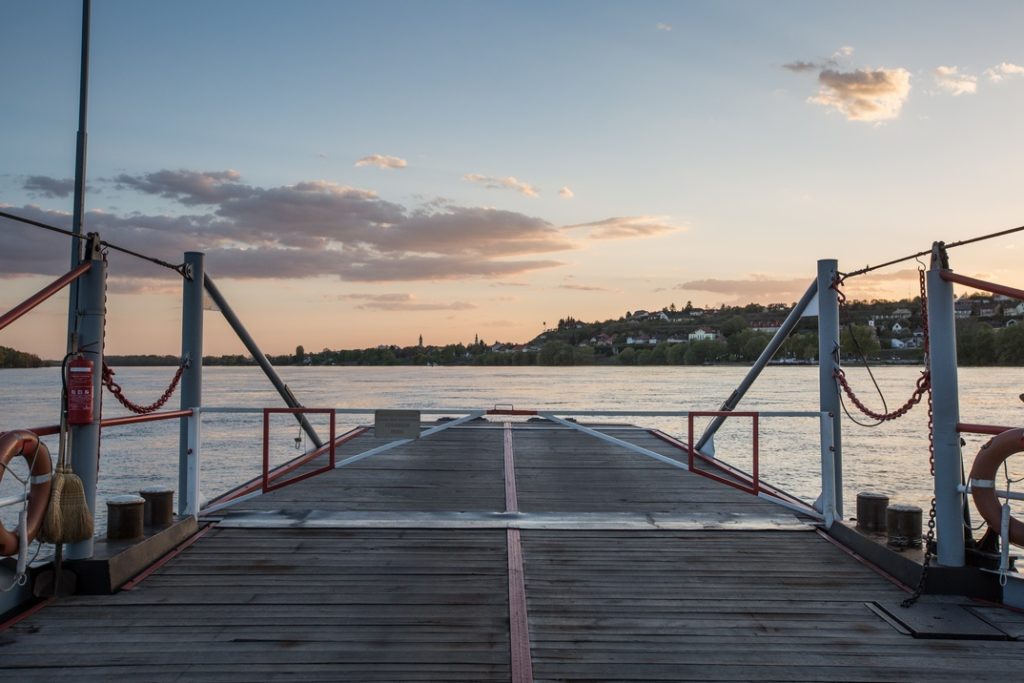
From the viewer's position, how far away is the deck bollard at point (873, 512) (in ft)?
20.1

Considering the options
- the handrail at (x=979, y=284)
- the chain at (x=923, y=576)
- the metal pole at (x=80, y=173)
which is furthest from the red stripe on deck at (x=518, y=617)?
the handrail at (x=979, y=284)

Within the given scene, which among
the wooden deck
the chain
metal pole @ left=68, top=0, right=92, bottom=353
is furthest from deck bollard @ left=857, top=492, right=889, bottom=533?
metal pole @ left=68, top=0, right=92, bottom=353

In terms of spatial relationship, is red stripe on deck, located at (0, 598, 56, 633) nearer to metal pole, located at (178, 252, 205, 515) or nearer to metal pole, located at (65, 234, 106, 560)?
metal pole, located at (65, 234, 106, 560)

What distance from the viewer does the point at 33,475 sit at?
15.3ft

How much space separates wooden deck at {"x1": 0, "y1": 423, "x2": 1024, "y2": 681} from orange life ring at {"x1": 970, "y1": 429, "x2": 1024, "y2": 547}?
58 cm

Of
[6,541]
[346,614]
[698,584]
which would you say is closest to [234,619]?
[346,614]

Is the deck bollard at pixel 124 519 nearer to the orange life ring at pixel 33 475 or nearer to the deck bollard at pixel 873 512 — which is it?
the orange life ring at pixel 33 475

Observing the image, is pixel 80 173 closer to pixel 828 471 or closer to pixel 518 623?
pixel 518 623

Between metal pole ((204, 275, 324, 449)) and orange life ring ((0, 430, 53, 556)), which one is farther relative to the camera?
metal pole ((204, 275, 324, 449))

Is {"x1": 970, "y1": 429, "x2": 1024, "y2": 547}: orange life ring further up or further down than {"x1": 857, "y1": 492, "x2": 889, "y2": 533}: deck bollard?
further up

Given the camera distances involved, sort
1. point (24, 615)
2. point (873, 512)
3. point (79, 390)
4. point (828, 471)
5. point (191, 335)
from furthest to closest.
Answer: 1. point (191, 335)
2. point (828, 471)
3. point (873, 512)
4. point (79, 390)
5. point (24, 615)

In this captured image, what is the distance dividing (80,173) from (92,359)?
1.57m

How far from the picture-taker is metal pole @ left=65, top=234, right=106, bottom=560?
4988 mm

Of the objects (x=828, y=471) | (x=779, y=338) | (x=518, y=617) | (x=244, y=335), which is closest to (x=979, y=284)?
(x=828, y=471)
